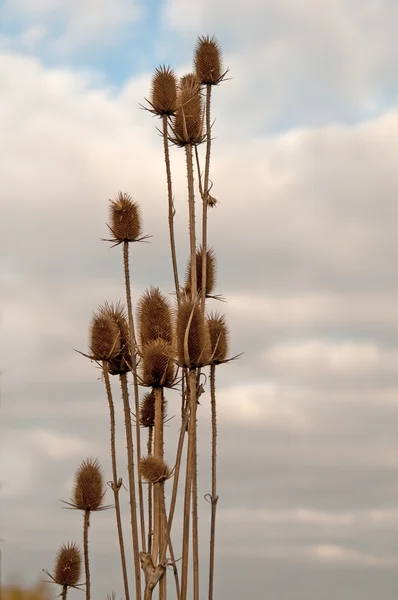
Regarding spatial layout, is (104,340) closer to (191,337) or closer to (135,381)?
(135,381)

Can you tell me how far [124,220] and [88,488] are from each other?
329 centimetres

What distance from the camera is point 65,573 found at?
1169cm

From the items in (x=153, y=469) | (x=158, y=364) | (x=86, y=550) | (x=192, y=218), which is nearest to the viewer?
(x=153, y=469)

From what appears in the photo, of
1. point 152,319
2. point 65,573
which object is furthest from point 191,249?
point 65,573

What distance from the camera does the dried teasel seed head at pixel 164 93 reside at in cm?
1066

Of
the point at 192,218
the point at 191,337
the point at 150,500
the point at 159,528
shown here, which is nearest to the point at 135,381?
the point at 191,337

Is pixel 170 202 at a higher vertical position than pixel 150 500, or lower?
higher

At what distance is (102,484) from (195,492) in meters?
1.80

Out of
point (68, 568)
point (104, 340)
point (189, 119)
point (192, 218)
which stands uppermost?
point (189, 119)

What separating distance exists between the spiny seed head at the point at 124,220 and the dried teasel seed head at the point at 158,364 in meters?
1.32

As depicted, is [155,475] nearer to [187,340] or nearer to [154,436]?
[154,436]

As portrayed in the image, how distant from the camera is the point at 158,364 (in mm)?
9984

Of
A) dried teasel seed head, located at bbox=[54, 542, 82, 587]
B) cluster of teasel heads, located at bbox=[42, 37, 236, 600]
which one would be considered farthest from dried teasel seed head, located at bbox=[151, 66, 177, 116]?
dried teasel seed head, located at bbox=[54, 542, 82, 587]

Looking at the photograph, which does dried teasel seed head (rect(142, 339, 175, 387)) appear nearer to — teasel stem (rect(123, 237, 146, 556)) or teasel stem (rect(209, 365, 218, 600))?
teasel stem (rect(123, 237, 146, 556))
